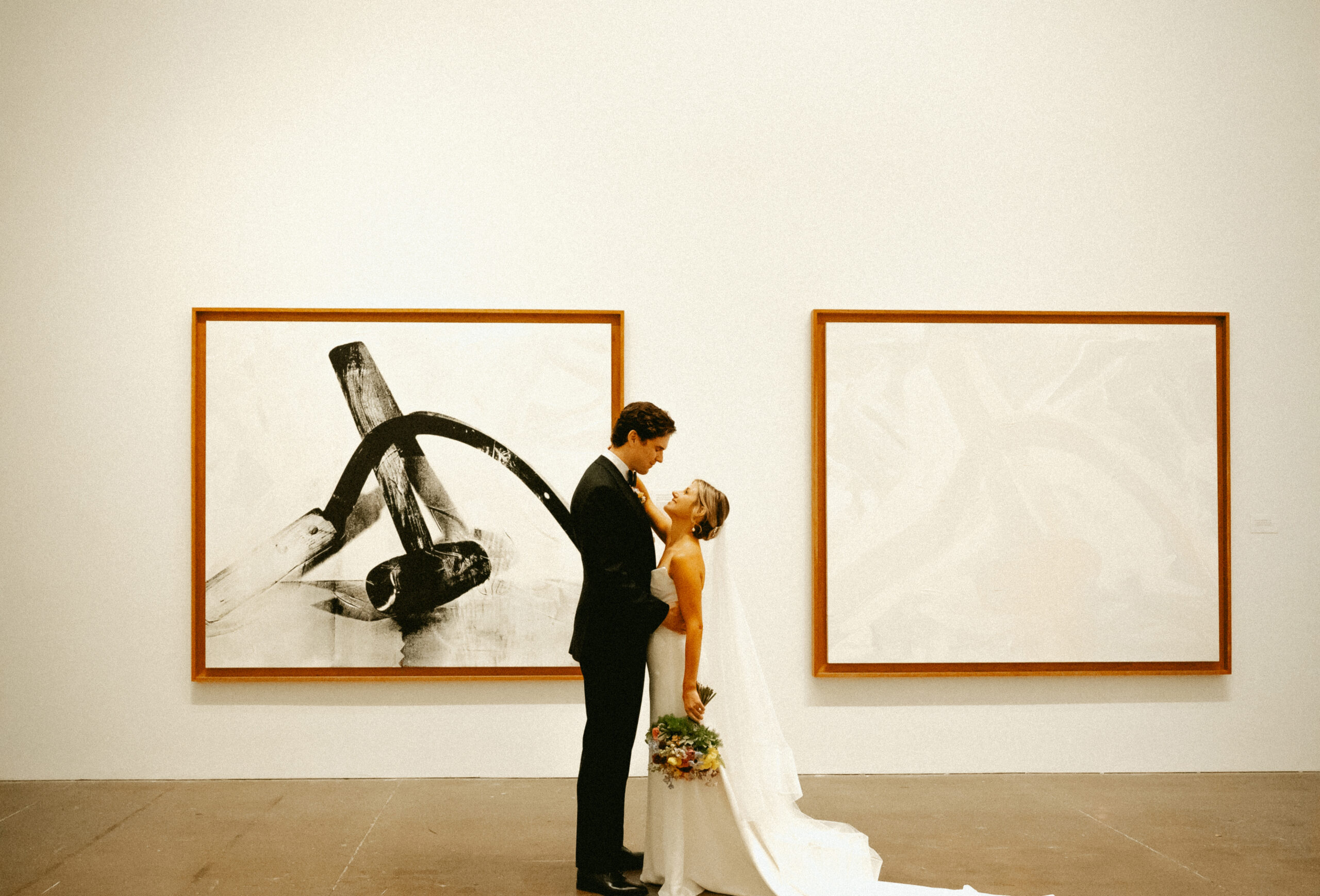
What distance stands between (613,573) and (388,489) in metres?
1.89

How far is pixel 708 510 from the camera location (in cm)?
336

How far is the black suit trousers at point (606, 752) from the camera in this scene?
3402mm

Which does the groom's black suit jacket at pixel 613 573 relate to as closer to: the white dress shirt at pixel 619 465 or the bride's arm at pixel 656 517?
the white dress shirt at pixel 619 465

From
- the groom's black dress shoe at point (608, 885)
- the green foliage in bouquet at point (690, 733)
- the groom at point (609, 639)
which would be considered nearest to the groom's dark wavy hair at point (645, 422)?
the groom at point (609, 639)

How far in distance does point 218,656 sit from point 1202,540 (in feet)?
17.0

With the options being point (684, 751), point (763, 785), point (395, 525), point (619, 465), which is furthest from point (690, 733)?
point (395, 525)

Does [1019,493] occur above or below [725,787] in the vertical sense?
above

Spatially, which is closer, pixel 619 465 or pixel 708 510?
pixel 708 510

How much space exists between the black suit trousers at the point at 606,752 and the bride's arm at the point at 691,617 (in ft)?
0.64

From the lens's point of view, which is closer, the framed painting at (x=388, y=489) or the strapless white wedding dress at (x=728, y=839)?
the strapless white wedding dress at (x=728, y=839)

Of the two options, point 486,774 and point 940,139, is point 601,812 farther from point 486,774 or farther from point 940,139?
point 940,139

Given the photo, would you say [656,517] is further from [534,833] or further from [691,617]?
[534,833]

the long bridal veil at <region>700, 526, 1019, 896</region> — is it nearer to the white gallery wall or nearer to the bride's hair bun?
the bride's hair bun

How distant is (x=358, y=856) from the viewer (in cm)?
368
